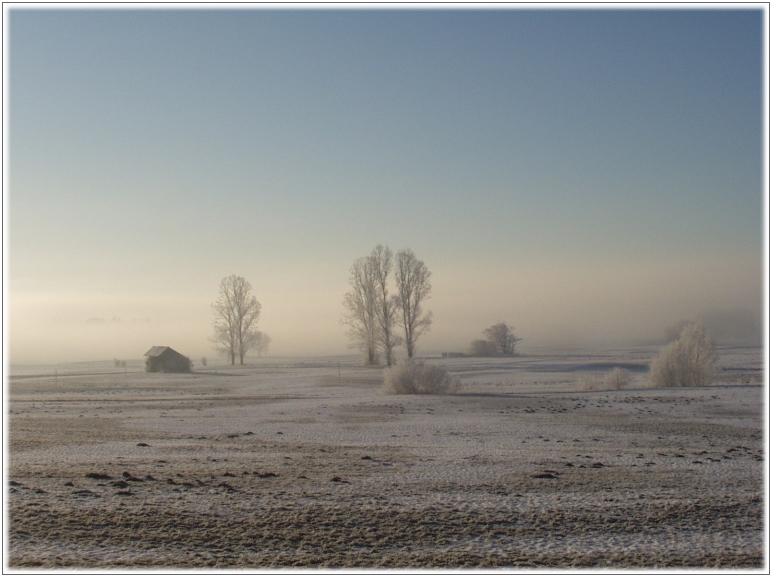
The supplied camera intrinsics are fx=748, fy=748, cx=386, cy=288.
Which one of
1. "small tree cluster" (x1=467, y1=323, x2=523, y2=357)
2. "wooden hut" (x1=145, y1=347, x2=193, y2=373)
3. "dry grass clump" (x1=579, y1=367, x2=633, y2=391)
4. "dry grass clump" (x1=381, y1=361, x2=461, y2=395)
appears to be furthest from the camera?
"small tree cluster" (x1=467, y1=323, x2=523, y2=357)

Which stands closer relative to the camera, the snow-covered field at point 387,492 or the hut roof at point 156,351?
the snow-covered field at point 387,492

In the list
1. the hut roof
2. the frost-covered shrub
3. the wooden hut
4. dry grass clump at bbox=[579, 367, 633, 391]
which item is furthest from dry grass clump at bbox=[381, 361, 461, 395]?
the hut roof

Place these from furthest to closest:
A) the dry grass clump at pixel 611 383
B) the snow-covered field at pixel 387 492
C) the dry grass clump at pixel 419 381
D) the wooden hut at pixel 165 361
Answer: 1. the wooden hut at pixel 165 361
2. the dry grass clump at pixel 611 383
3. the dry grass clump at pixel 419 381
4. the snow-covered field at pixel 387 492

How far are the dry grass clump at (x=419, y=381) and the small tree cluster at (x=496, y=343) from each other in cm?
5325

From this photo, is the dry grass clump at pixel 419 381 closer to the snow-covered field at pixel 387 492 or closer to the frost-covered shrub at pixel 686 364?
the snow-covered field at pixel 387 492

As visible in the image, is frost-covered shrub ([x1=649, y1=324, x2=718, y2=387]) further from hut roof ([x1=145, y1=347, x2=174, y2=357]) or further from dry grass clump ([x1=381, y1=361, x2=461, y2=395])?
hut roof ([x1=145, y1=347, x2=174, y2=357])

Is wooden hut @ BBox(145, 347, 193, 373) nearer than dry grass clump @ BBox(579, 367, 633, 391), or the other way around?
dry grass clump @ BBox(579, 367, 633, 391)

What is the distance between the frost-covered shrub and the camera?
106ft

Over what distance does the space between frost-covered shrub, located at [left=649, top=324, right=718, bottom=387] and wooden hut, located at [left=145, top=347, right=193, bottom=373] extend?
36.5 m

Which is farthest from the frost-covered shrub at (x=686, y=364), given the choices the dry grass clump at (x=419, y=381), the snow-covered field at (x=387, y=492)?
the snow-covered field at (x=387, y=492)

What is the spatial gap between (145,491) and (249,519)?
6.46 feet

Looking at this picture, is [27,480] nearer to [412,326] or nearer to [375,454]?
[375,454]

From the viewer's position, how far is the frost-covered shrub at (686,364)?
32219 mm

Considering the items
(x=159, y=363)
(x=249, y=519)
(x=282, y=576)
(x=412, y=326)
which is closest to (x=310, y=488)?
(x=249, y=519)
